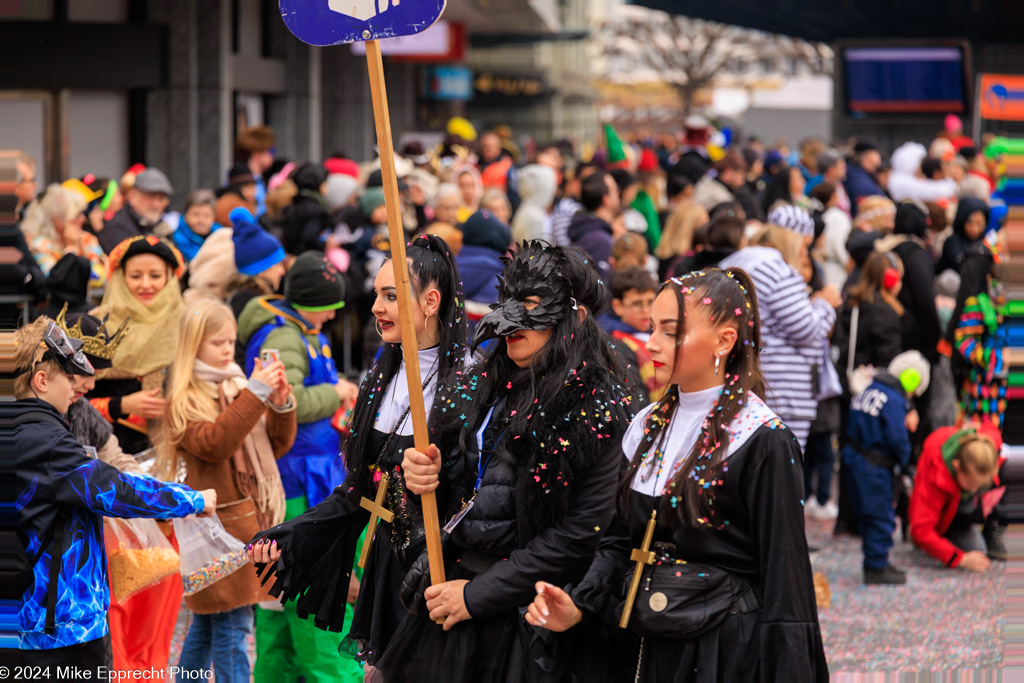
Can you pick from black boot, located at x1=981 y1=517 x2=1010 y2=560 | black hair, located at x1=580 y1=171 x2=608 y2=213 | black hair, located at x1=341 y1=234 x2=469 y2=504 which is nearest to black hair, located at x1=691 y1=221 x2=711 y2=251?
black hair, located at x1=580 y1=171 x2=608 y2=213

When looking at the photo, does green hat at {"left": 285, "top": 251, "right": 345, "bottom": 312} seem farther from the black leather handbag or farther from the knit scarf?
the black leather handbag

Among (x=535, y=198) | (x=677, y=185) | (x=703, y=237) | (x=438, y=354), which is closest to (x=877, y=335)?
(x=703, y=237)

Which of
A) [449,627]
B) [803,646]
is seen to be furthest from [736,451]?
[449,627]

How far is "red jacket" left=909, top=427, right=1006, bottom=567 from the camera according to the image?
24.4 ft

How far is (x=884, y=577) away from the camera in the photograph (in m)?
7.25

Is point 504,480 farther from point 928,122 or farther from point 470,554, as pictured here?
point 928,122

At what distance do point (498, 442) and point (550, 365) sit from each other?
0.28 m

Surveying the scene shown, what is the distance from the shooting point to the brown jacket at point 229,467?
4.70m

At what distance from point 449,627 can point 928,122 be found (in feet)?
87.6

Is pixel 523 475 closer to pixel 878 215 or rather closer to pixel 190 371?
pixel 190 371

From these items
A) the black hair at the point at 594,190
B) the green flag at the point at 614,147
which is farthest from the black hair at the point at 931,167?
the black hair at the point at 594,190

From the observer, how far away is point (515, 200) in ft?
52.1

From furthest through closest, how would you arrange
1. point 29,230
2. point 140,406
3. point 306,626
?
point 29,230, point 140,406, point 306,626

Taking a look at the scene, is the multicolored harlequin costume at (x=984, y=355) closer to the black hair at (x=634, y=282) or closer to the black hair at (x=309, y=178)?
the black hair at (x=634, y=282)
